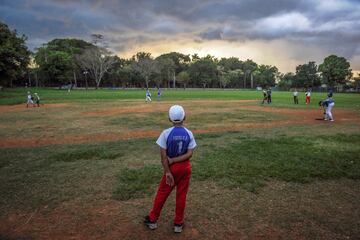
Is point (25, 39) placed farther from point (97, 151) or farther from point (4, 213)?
point (4, 213)

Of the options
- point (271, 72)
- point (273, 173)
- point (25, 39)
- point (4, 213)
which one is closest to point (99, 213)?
point (4, 213)

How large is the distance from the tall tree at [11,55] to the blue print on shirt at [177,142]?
156 feet

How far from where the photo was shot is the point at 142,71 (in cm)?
9794

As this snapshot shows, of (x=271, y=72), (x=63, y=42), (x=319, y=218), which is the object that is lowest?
(x=319, y=218)

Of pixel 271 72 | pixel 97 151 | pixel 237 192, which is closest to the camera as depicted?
pixel 237 192

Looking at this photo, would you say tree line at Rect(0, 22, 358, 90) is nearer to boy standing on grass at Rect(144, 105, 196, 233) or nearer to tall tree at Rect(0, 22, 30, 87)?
tall tree at Rect(0, 22, 30, 87)

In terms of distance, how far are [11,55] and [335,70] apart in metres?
101

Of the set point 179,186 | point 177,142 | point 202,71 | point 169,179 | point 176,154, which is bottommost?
point 179,186

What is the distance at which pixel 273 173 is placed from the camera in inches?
286

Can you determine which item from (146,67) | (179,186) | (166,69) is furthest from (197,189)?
(166,69)

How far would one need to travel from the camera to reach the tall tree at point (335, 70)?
10725cm

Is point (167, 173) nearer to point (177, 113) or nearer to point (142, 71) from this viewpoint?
point (177, 113)

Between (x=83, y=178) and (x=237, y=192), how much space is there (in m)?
3.53

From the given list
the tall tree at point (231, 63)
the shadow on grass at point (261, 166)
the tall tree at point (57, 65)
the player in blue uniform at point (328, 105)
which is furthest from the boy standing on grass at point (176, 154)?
the tall tree at point (231, 63)
